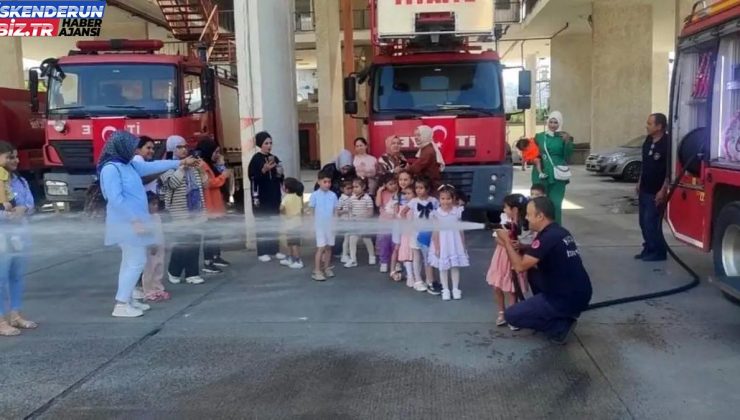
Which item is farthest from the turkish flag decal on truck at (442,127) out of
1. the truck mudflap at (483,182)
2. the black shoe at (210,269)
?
the black shoe at (210,269)

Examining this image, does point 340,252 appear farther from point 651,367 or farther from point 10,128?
point 10,128

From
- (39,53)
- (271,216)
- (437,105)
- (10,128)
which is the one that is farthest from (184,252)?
(39,53)

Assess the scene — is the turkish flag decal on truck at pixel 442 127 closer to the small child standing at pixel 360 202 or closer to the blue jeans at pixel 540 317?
the small child standing at pixel 360 202

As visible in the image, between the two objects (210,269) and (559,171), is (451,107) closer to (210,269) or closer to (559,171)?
(559,171)

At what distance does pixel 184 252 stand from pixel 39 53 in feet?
90.6

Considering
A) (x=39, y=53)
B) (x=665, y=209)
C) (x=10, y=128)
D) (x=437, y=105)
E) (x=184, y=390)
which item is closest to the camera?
(x=184, y=390)

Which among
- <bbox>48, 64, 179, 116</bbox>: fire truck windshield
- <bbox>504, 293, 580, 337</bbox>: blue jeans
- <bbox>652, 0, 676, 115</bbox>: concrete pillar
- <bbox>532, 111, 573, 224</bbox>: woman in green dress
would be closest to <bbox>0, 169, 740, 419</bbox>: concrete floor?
<bbox>504, 293, 580, 337</bbox>: blue jeans

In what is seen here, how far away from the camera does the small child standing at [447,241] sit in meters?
6.59

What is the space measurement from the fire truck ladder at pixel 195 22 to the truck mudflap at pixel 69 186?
8.09m

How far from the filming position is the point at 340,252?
9.12 metres

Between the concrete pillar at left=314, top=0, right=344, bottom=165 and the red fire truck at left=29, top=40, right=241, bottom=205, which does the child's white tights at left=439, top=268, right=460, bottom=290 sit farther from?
the concrete pillar at left=314, top=0, right=344, bottom=165

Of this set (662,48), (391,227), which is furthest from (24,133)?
(662,48)

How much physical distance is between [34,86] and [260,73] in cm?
418

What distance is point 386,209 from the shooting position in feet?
24.9
